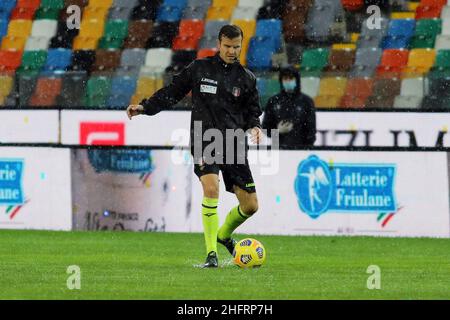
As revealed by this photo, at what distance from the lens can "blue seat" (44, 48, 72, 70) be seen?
65.6 feet

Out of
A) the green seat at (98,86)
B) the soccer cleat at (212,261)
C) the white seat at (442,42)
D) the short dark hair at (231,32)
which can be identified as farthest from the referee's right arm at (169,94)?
the white seat at (442,42)

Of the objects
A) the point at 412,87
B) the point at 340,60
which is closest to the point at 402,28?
the point at 340,60

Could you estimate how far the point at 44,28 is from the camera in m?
21.4

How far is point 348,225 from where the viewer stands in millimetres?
15484

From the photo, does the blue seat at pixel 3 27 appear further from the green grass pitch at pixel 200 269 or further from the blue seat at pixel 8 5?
the green grass pitch at pixel 200 269

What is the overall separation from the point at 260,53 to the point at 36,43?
3905 mm

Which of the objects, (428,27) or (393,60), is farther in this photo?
(428,27)

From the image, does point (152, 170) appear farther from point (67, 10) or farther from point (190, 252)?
point (67, 10)

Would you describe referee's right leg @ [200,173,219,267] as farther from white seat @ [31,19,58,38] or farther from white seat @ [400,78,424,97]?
white seat @ [31,19,58,38]

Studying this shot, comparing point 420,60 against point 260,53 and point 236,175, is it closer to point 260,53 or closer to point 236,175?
point 260,53

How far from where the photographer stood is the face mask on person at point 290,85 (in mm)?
16547

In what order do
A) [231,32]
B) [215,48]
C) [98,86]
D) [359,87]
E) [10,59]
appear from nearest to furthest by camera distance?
[231,32], [359,87], [98,86], [215,48], [10,59]

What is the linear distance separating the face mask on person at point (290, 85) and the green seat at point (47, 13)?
6.18m

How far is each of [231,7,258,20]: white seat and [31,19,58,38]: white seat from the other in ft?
9.80
